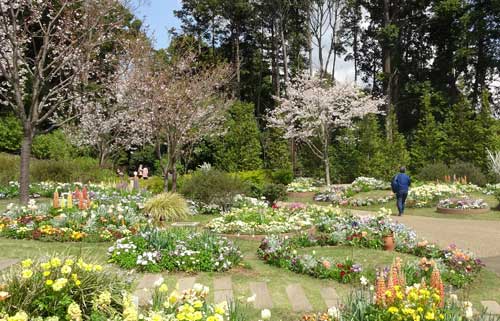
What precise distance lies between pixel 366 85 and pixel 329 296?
3805cm

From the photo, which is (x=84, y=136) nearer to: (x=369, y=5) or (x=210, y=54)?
(x=210, y=54)

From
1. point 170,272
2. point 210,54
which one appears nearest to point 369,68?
point 210,54

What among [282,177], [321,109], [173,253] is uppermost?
[321,109]

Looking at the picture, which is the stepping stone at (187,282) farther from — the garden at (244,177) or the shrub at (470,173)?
the shrub at (470,173)

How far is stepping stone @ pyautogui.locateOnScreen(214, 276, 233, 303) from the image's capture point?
4705 millimetres

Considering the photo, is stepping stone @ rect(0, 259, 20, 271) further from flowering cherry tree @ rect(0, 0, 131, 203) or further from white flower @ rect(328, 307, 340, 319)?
flowering cherry tree @ rect(0, 0, 131, 203)

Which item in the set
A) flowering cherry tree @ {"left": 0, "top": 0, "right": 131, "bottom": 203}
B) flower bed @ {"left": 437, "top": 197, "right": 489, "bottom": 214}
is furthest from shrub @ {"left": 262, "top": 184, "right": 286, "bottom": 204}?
flowering cherry tree @ {"left": 0, "top": 0, "right": 131, "bottom": 203}

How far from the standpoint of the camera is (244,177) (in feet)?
66.0

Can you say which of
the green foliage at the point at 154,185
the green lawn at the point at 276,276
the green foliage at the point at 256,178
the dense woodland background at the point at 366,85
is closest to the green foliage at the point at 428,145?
the dense woodland background at the point at 366,85

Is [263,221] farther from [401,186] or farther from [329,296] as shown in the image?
[401,186]

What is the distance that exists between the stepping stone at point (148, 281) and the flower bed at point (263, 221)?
3.35 metres

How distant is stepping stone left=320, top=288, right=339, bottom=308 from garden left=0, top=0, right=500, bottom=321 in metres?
0.04

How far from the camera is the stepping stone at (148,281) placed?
5.02 m

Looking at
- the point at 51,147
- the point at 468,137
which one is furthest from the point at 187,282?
the point at 468,137
